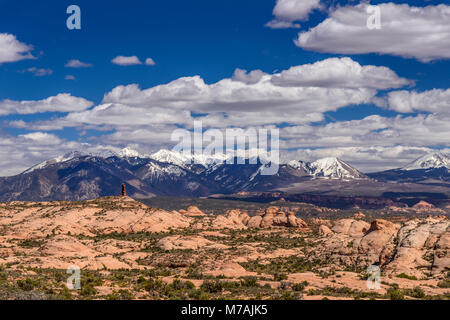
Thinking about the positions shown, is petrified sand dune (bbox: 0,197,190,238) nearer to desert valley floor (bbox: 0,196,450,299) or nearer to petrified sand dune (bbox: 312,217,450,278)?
desert valley floor (bbox: 0,196,450,299)

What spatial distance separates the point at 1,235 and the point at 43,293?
76263 mm

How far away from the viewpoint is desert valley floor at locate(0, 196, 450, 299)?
57.0 m

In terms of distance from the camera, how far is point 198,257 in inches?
3780

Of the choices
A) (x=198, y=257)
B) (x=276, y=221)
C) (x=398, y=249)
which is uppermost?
(x=398, y=249)

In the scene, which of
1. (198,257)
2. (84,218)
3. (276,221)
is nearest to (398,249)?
(198,257)

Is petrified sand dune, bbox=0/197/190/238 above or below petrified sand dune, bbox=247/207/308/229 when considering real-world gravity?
above

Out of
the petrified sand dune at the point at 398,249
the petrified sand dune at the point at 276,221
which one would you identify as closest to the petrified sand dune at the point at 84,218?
the petrified sand dune at the point at 276,221

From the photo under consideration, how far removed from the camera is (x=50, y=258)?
84.6m

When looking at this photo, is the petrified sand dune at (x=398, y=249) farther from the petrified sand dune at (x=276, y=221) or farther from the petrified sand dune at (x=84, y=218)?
the petrified sand dune at (x=276, y=221)

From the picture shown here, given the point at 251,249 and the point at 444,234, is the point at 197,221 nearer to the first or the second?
the point at 251,249

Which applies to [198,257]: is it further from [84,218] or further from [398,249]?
[84,218]

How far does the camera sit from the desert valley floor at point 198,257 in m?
57.0

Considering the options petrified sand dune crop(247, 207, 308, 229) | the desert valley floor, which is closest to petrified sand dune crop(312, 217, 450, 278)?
the desert valley floor

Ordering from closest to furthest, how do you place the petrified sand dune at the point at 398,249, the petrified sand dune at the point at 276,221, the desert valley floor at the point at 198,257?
1. the desert valley floor at the point at 198,257
2. the petrified sand dune at the point at 398,249
3. the petrified sand dune at the point at 276,221
